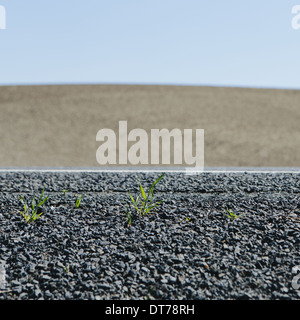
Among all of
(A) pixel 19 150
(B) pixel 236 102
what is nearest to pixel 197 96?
(B) pixel 236 102

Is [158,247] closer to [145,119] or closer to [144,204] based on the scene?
[144,204]

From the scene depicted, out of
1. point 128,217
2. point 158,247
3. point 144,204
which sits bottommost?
point 158,247

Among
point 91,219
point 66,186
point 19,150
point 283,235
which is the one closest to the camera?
point 283,235

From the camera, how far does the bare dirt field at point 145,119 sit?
11.8 meters

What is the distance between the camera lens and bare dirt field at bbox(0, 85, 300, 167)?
38.8 feet

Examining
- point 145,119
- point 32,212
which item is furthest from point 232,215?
point 145,119

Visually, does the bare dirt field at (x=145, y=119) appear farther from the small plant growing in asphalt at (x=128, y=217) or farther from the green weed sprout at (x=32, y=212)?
the small plant growing in asphalt at (x=128, y=217)

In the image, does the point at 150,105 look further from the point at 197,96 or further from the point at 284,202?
the point at 284,202

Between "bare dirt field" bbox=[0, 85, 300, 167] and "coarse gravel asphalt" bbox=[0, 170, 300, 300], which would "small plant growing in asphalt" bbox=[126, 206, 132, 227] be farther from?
"bare dirt field" bbox=[0, 85, 300, 167]

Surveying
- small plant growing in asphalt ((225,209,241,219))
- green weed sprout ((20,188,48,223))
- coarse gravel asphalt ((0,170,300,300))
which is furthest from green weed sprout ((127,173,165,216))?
green weed sprout ((20,188,48,223))

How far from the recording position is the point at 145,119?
52.9 feet

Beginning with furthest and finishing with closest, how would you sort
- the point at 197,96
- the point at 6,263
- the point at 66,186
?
the point at 197,96 → the point at 66,186 → the point at 6,263
